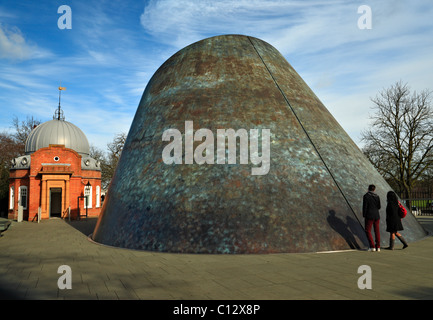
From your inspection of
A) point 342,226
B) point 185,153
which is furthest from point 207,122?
point 342,226

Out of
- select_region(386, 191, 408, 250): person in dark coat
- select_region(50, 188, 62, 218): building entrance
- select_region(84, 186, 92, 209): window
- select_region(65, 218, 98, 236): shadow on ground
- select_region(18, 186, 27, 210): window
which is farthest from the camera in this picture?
select_region(50, 188, 62, 218): building entrance

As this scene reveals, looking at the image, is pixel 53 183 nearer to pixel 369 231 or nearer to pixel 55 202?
pixel 55 202

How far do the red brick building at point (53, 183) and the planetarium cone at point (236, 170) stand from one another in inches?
760

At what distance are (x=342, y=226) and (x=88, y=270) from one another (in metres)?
5.91

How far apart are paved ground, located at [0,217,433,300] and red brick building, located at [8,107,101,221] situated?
21.4m

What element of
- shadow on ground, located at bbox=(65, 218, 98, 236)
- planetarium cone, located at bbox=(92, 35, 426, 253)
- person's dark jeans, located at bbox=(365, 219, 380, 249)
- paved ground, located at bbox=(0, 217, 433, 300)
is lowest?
shadow on ground, located at bbox=(65, 218, 98, 236)

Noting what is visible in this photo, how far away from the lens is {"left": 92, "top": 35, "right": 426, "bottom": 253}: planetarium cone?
7613 mm

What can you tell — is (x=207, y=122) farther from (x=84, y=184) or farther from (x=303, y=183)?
(x=84, y=184)

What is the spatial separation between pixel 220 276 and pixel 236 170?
3595mm

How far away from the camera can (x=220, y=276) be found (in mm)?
5418

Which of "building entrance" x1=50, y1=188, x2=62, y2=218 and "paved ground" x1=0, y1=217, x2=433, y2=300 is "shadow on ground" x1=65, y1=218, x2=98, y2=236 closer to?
"paved ground" x1=0, y1=217, x2=433, y2=300

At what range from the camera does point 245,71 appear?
1088 centimetres

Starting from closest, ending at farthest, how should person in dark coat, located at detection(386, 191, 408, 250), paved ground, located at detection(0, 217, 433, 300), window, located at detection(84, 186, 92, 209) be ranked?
paved ground, located at detection(0, 217, 433, 300)
person in dark coat, located at detection(386, 191, 408, 250)
window, located at detection(84, 186, 92, 209)

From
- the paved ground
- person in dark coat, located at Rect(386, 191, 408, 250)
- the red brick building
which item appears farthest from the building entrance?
person in dark coat, located at Rect(386, 191, 408, 250)
